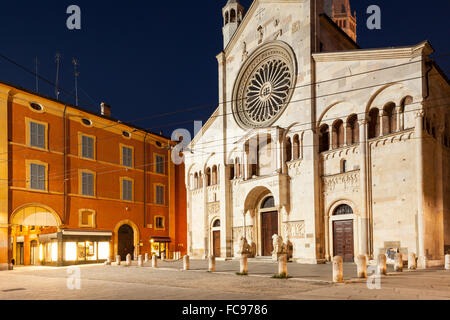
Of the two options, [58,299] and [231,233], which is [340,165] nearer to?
[231,233]

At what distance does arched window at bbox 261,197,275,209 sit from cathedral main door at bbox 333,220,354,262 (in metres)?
5.57

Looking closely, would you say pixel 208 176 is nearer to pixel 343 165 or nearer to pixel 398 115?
pixel 343 165

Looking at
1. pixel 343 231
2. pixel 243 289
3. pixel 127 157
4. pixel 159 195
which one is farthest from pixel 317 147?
pixel 159 195

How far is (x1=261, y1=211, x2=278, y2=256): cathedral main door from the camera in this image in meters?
27.6

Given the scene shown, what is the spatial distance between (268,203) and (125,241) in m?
13.7

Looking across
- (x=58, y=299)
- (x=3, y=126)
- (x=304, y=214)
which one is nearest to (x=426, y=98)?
(x=304, y=214)

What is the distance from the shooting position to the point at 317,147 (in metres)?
24.4

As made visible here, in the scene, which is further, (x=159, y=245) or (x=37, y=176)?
(x=159, y=245)

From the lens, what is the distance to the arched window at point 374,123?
21.9m

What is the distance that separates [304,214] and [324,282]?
10.6 metres

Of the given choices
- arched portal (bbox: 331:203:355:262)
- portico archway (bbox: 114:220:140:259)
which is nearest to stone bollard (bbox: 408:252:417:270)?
arched portal (bbox: 331:203:355:262)

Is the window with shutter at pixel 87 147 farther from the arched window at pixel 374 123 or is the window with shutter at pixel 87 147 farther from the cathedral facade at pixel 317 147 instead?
the arched window at pixel 374 123

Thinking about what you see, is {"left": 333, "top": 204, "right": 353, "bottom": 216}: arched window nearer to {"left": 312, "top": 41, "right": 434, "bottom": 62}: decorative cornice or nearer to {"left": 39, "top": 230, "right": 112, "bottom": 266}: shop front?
{"left": 312, "top": 41, "right": 434, "bottom": 62}: decorative cornice
